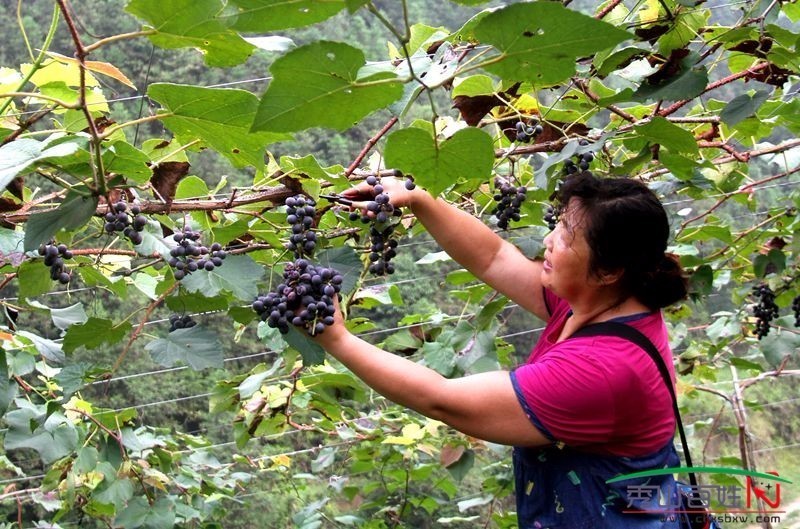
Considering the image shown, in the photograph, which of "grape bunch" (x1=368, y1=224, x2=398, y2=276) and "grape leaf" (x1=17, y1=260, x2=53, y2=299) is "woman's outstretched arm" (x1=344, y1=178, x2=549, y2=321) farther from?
"grape leaf" (x1=17, y1=260, x2=53, y2=299)

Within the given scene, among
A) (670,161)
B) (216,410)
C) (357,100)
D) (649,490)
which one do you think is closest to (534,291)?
(670,161)

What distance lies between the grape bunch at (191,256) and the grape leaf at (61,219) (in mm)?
208

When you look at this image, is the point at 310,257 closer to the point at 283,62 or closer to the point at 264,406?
the point at 283,62

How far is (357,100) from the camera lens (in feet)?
2.36

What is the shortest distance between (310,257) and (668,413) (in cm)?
56

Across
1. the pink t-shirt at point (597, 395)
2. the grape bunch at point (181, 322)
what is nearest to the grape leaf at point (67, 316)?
the grape bunch at point (181, 322)

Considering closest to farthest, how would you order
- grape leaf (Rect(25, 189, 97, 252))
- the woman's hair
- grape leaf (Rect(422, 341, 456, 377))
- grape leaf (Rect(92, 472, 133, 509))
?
grape leaf (Rect(25, 189, 97, 252)), the woman's hair, grape leaf (Rect(422, 341, 456, 377)), grape leaf (Rect(92, 472, 133, 509))

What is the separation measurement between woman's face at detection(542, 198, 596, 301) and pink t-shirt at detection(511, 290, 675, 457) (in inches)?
4.0

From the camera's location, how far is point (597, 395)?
42.6 inches

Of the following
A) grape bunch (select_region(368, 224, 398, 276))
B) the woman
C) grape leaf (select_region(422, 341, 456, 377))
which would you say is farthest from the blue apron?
grape leaf (select_region(422, 341, 456, 377))

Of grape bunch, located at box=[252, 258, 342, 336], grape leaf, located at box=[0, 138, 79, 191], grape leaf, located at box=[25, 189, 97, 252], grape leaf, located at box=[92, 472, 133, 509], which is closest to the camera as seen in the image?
grape leaf, located at box=[0, 138, 79, 191]

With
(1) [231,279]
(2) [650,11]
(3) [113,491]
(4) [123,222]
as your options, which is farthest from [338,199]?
(3) [113,491]

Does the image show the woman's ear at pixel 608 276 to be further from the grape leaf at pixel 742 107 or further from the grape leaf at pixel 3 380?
the grape leaf at pixel 3 380

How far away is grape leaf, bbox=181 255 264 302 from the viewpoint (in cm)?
107
